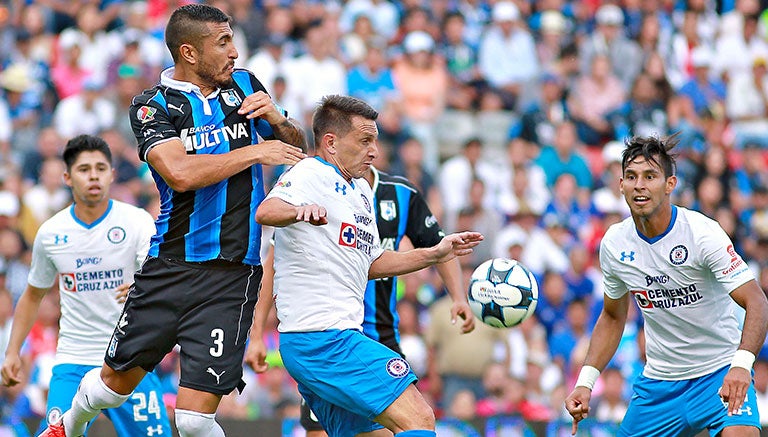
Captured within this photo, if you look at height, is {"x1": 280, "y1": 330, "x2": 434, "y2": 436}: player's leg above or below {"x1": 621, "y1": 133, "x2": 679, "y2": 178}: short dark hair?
below

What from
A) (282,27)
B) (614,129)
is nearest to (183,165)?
(282,27)

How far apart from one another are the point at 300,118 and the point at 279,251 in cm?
899

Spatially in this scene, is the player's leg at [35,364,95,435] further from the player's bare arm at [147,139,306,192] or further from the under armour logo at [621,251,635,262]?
the under armour logo at [621,251,635,262]

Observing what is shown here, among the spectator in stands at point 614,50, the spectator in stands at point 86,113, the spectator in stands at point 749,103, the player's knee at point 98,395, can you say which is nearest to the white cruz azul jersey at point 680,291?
the player's knee at point 98,395

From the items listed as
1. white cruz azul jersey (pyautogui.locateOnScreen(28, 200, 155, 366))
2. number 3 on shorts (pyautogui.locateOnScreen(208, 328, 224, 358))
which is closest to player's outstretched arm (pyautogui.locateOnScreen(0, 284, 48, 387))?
white cruz azul jersey (pyautogui.locateOnScreen(28, 200, 155, 366))

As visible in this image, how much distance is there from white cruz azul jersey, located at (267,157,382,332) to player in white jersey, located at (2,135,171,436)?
6.25 feet

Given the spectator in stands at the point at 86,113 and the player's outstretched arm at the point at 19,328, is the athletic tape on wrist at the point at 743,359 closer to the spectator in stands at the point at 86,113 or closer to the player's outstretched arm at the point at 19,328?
the player's outstretched arm at the point at 19,328

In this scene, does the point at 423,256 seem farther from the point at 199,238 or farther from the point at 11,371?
the point at 11,371

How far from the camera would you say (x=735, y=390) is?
297 inches

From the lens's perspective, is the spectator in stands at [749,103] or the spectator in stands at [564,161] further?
the spectator in stands at [749,103]

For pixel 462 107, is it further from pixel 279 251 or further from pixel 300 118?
pixel 279 251

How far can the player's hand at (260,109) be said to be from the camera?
7816mm

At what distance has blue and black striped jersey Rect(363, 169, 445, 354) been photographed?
30.6 feet

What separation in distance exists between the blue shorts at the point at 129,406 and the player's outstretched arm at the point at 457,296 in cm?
225
